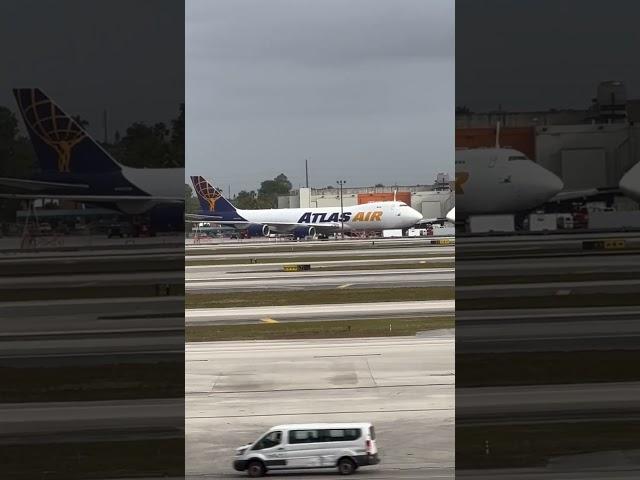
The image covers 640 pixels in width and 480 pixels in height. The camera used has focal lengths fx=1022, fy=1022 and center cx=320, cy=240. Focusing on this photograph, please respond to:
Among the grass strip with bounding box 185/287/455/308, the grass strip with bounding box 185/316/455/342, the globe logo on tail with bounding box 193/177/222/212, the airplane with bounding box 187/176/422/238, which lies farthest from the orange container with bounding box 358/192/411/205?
the grass strip with bounding box 185/316/455/342

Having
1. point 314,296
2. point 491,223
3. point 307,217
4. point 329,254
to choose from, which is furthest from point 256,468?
point 307,217

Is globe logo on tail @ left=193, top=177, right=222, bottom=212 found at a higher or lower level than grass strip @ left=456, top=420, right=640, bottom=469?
higher

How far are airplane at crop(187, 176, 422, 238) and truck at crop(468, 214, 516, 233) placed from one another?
40.8 m

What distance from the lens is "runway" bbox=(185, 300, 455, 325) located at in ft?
52.3

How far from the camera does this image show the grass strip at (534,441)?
2568 millimetres

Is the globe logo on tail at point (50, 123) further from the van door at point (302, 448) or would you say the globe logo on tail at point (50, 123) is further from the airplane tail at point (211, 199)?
the airplane tail at point (211, 199)

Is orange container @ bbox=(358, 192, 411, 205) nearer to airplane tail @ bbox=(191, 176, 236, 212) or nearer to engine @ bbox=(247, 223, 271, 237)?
engine @ bbox=(247, 223, 271, 237)

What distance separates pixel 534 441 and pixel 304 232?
42798mm

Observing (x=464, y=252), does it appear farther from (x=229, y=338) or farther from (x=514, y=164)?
(x=229, y=338)

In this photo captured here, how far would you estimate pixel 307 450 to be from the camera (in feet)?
22.7

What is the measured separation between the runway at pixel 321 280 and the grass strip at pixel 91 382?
1811cm

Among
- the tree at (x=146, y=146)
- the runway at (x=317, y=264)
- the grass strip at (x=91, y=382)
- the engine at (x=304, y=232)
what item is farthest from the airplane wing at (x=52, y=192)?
the engine at (x=304, y=232)

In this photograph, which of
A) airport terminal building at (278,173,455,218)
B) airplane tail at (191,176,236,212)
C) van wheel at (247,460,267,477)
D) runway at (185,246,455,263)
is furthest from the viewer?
airport terminal building at (278,173,455,218)

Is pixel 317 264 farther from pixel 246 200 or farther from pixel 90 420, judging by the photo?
pixel 246 200
